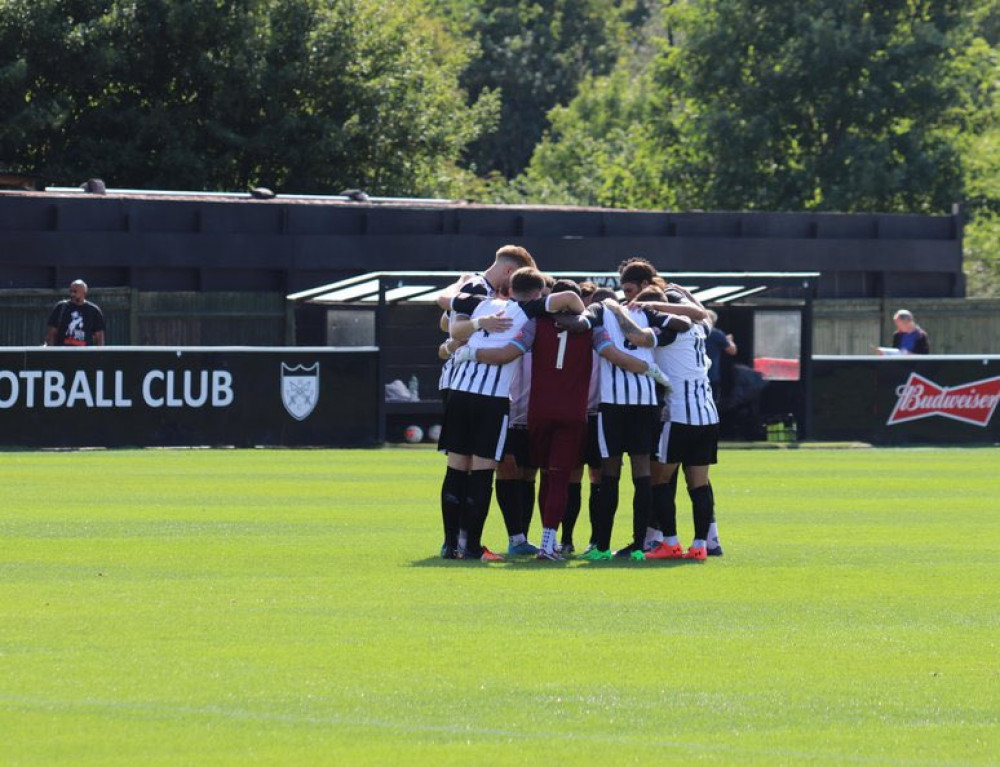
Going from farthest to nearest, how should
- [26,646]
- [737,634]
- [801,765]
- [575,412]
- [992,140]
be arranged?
[992,140] → [575,412] → [737,634] → [26,646] → [801,765]

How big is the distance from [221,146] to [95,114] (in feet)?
9.14

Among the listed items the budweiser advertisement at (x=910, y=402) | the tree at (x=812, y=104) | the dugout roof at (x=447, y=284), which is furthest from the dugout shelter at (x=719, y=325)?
the tree at (x=812, y=104)

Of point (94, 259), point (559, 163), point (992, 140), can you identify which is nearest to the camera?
point (94, 259)

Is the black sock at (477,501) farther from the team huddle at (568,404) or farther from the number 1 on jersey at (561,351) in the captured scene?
the number 1 on jersey at (561,351)

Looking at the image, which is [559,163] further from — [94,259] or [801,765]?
[801,765]

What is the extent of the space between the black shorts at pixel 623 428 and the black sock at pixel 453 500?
851 millimetres

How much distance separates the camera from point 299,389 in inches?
987

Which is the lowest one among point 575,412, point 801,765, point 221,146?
point 801,765

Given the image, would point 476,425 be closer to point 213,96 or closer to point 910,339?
point 910,339

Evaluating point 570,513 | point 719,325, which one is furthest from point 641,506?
point 719,325

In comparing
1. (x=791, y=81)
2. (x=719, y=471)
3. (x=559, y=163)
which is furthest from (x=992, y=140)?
(x=719, y=471)

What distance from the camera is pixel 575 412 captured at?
1222cm

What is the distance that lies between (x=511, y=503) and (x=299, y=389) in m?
12.7

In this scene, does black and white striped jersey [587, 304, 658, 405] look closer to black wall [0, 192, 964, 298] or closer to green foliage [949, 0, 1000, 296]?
black wall [0, 192, 964, 298]
